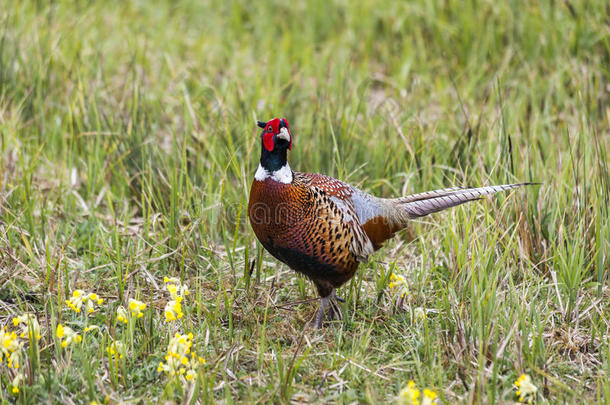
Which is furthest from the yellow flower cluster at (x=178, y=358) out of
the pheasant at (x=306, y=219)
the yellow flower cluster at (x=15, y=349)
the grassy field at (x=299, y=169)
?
the pheasant at (x=306, y=219)

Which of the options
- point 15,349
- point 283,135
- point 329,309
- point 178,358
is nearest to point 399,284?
point 329,309

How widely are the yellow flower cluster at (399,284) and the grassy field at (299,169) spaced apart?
0.11 feet

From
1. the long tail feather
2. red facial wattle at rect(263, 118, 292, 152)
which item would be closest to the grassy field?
the long tail feather

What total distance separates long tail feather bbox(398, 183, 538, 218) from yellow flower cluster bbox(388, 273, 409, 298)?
381 millimetres

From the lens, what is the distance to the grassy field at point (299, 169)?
2.94 meters

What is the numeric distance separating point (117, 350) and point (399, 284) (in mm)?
1331

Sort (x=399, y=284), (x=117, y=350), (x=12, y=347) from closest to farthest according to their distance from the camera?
(x=12, y=347) < (x=117, y=350) < (x=399, y=284)

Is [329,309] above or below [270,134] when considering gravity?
below

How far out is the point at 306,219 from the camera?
3.23m

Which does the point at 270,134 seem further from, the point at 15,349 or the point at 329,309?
the point at 15,349

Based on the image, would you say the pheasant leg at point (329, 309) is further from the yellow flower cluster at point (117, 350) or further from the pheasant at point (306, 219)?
the yellow flower cluster at point (117, 350)

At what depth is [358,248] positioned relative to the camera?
135 inches

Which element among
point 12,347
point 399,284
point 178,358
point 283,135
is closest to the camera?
point 12,347

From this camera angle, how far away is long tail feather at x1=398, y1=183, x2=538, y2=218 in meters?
3.54
